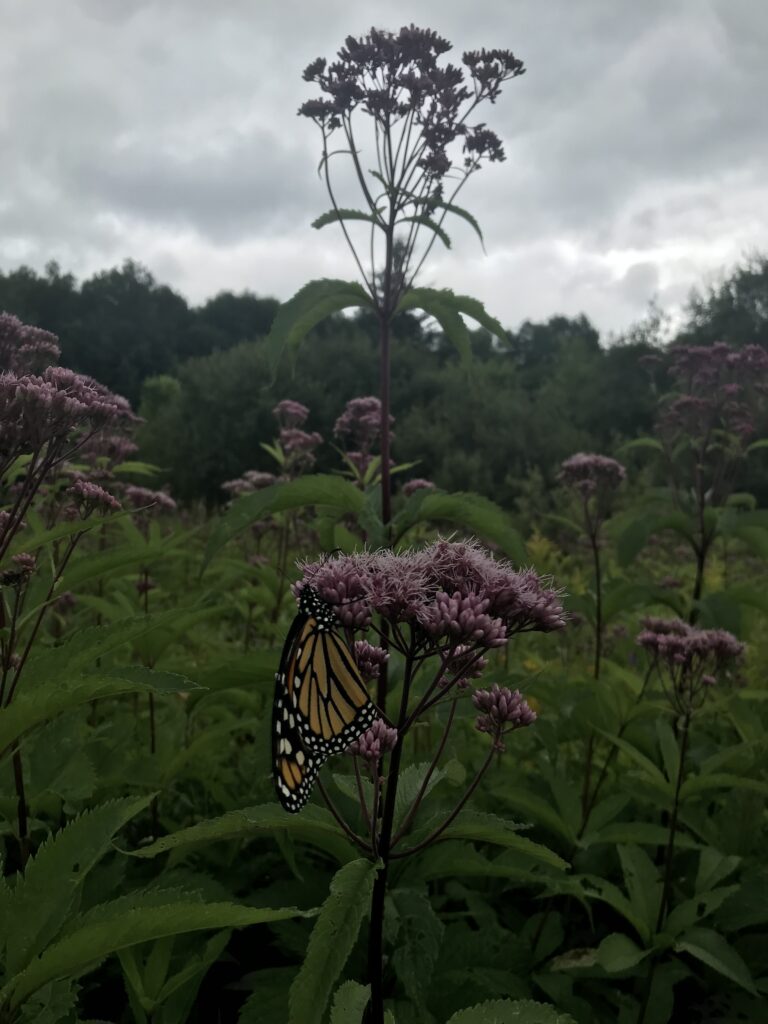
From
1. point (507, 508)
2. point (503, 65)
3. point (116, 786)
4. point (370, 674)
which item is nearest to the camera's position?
point (370, 674)

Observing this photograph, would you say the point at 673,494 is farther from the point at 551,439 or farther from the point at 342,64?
the point at 551,439

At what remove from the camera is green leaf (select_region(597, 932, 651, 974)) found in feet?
8.04

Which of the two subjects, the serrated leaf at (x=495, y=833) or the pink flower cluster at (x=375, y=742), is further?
the pink flower cluster at (x=375, y=742)

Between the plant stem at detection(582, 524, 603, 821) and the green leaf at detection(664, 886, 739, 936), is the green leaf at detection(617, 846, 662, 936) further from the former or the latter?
the plant stem at detection(582, 524, 603, 821)

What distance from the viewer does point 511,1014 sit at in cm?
154

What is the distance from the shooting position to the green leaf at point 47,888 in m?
1.44

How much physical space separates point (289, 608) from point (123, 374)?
42585 millimetres

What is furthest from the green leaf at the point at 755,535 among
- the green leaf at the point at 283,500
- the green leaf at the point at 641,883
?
the green leaf at the point at 283,500

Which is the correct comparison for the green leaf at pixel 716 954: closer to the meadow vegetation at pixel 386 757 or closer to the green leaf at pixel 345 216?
the meadow vegetation at pixel 386 757

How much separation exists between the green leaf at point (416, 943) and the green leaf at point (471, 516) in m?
1.11

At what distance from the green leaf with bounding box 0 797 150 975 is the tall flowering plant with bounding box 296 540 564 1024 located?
0.49 m

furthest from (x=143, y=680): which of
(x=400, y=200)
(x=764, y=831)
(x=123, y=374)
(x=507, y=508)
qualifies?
(x=123, y=374)

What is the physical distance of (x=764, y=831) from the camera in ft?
11.5

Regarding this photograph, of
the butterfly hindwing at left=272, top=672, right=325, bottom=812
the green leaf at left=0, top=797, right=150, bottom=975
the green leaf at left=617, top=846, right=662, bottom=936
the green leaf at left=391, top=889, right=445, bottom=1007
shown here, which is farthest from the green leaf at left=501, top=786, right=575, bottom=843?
the green leaf at left=0, top=797, right=150, bottom=975
